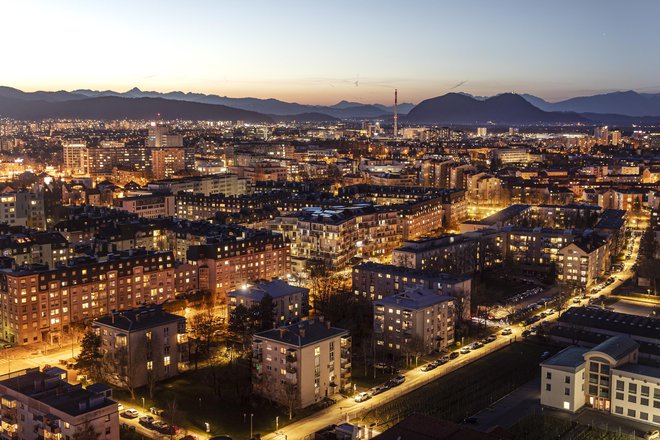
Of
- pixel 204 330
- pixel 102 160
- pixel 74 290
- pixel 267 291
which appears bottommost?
pixel 204 330

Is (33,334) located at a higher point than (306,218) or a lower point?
lower

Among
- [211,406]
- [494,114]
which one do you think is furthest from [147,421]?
[494,114]

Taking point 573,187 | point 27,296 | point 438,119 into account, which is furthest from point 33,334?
point 438,119

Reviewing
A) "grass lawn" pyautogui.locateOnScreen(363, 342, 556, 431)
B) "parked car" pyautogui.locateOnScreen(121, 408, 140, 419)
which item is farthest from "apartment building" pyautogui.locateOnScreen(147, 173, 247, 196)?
→ "grass lawn" pyautogui.locateOnScreen(363, 342, 556, 431)

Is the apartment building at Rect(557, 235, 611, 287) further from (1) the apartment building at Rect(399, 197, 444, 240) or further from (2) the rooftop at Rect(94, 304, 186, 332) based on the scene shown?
(2) the rooftop at Rect(94, 304, 186, 332)

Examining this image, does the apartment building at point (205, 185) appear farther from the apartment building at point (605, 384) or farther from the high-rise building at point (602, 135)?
the high-rise building at point (602, 135)

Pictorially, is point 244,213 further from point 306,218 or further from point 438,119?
point 438,119

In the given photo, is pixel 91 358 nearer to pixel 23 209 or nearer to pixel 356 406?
pixel 356 406
